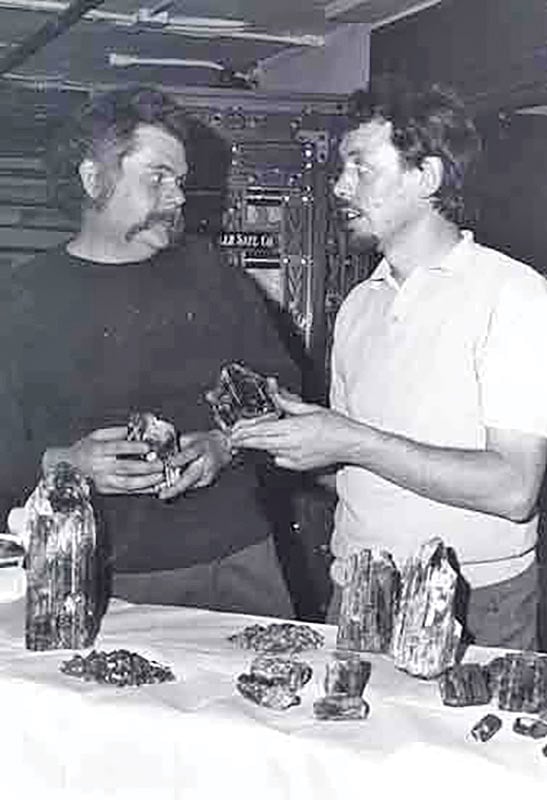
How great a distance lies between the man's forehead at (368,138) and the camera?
203 cm

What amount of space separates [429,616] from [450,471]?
33 cm

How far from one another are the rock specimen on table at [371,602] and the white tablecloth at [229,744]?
4 cm

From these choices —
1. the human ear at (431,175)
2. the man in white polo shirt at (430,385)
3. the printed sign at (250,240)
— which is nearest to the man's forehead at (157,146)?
the man in white polo shirt at (430,385)

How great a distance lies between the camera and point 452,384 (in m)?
1.86

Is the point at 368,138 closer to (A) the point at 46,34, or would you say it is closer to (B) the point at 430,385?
(B) the point at 430,385

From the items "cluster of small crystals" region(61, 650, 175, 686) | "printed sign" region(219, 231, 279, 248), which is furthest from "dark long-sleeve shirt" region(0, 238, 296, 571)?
"printed sign" region(219, 231, 279, 248)

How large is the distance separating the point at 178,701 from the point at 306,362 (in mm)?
2382

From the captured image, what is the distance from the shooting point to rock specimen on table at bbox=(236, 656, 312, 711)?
1351 millimetres

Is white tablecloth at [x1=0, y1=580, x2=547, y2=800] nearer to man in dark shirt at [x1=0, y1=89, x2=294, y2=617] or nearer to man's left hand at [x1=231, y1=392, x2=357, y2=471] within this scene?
man's left hand at [x1=231, y1=392, x2=357, y2=471]

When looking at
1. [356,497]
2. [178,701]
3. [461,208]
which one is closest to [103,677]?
[178,701]

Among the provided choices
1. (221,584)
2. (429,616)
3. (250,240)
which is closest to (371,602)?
(429,616)

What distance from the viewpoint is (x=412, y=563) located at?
1.43 m

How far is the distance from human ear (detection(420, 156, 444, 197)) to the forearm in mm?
431

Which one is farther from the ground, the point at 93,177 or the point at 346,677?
the point at 93,177
